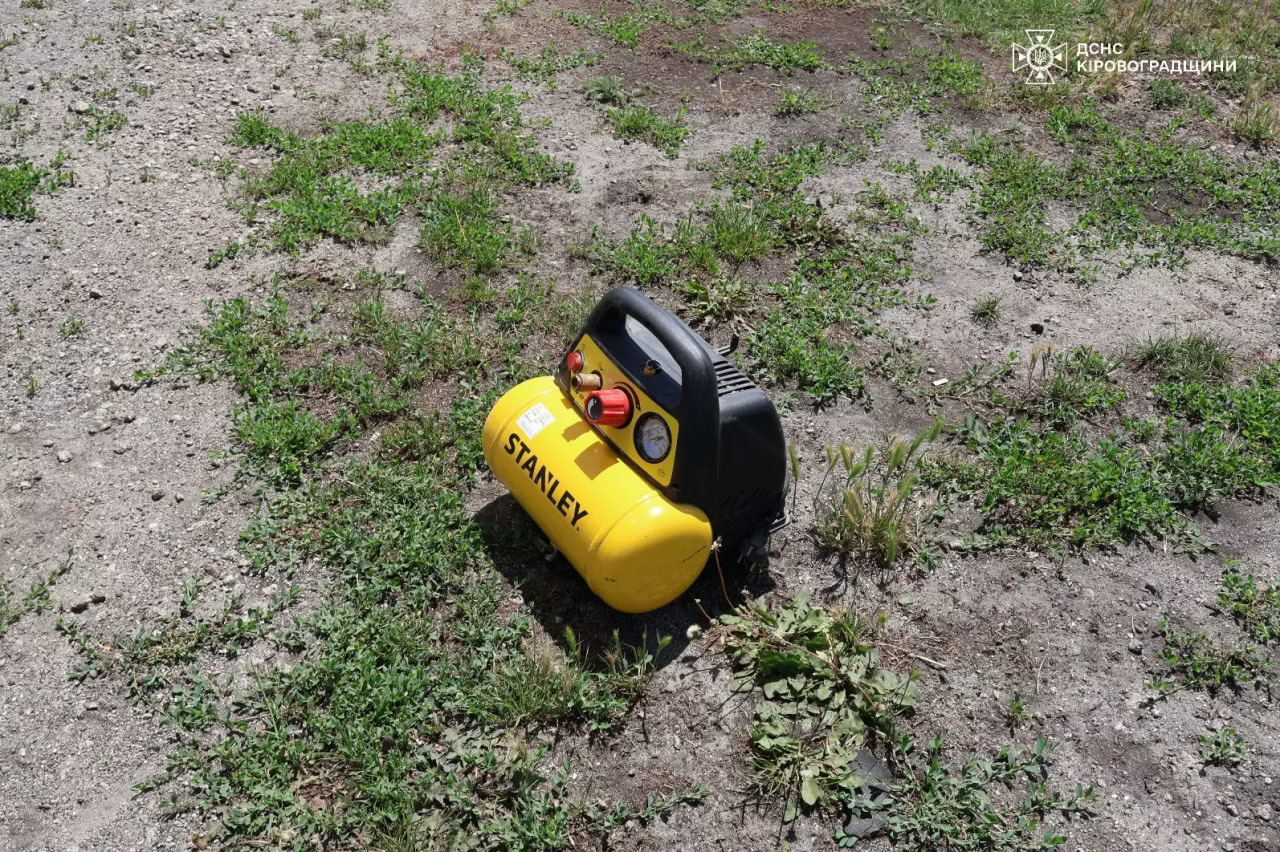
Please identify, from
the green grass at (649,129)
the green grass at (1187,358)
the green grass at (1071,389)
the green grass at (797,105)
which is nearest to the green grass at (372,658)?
the green grass at (1071,389)

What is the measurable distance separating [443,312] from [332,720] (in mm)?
2859

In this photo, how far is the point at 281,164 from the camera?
6.66 meters

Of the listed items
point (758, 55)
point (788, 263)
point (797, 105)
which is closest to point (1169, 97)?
point (797, 105)

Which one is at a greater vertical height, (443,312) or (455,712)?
(443,312)

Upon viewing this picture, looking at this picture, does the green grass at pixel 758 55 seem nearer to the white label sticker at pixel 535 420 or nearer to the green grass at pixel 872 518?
the green grass at pixel 872 518

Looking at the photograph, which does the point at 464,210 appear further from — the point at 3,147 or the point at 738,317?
the point at 3,147

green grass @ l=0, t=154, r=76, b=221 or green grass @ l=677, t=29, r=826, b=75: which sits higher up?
green grass @ l=677, t=29, r=826, b=75

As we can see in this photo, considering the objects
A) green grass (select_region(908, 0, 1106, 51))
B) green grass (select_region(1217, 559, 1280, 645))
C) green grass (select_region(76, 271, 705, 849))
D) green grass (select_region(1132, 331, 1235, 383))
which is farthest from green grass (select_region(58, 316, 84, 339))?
green grass (select_region(908, 0, 1106, 51))

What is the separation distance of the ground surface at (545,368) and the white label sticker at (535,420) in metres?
0.70

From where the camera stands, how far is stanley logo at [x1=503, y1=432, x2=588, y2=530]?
3668mm

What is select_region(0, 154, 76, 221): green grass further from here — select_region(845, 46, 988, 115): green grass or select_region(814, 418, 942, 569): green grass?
select_region(845, 46, 988, 115): green grass

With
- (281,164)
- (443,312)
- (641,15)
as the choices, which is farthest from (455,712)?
(641,15)

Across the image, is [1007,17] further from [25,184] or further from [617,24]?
[25,184]

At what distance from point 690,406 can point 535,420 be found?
0.81 meters
